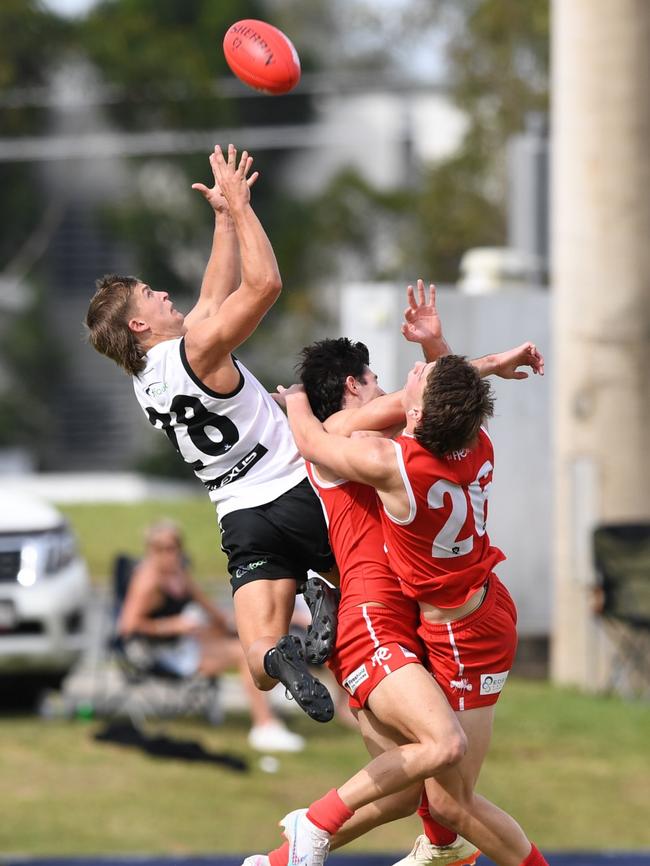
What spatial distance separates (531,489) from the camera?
1402cm

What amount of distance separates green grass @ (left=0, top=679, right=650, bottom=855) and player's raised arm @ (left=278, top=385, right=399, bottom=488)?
457 centimetres

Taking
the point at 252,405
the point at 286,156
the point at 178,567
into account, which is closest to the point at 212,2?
the point at 286,156

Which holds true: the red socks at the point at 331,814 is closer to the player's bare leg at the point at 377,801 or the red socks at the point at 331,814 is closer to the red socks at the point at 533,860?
the player's bare leg at the point at 377,801

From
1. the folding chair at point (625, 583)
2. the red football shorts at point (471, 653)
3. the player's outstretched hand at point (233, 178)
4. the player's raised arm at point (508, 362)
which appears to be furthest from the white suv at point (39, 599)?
the player's raised arm at point (508, 362)

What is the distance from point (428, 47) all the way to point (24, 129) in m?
8.60

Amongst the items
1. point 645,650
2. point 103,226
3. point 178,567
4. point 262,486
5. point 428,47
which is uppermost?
point 428,47

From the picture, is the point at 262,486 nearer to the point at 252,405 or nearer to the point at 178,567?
the point at 252,405

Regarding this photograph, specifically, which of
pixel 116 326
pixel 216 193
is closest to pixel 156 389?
pixel 116 326

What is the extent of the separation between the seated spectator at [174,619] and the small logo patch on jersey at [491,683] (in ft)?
18.0

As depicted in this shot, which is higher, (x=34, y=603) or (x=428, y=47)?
(x=428, y=47)

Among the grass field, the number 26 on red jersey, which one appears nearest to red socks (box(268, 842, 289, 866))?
the number 26 on red jersey

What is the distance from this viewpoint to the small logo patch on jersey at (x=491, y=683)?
5.64 meters

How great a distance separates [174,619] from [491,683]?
5.92m

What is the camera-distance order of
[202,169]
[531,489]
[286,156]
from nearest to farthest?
[531,489]
[202,169]
[286,156]
